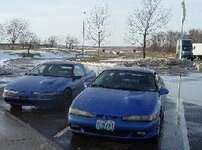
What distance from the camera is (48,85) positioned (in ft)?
35.4

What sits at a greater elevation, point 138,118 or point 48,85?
point 48,85

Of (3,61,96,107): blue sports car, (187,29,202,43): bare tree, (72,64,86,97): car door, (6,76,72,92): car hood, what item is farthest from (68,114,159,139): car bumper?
(187,29,202,43): bare tree

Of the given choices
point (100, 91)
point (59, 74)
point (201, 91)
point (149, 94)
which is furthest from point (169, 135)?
point (201, 91)

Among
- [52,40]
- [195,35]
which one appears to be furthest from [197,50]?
[52,40]

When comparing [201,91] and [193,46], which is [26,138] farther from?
[193,46]

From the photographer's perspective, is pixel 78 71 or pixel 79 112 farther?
pixel 78 71

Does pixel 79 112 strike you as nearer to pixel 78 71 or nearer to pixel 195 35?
pixel 78 71

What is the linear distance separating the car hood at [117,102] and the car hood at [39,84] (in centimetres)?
234

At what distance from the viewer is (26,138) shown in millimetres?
7730

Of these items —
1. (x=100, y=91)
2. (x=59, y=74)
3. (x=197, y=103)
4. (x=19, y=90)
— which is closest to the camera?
(x=100, y=91)

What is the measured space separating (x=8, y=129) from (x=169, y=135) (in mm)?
3095

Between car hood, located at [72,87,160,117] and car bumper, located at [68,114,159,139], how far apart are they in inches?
7.1

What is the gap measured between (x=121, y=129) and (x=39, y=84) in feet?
13.2

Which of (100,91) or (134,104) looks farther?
(100,91)
